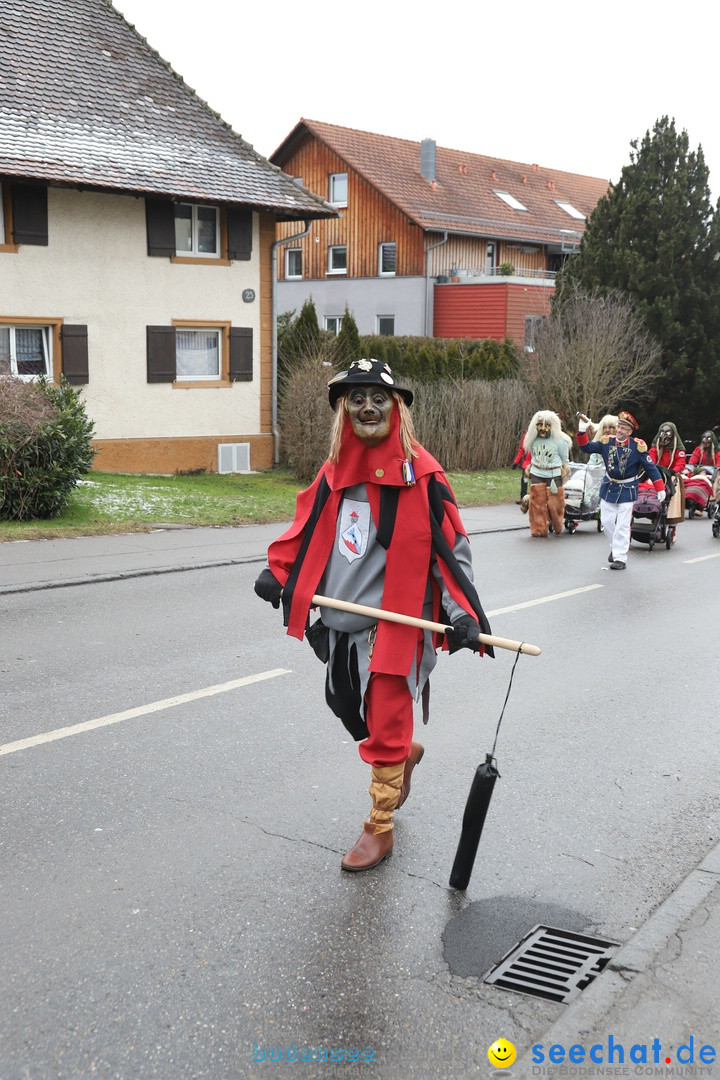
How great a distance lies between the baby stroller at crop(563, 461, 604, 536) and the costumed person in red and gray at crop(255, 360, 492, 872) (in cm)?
1221

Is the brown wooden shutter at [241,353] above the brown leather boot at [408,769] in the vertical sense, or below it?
above

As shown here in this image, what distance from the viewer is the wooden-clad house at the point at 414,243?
40812 millimetres

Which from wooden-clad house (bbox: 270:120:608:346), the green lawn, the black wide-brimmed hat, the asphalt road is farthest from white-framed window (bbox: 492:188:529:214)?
the black wide-brimmed hat

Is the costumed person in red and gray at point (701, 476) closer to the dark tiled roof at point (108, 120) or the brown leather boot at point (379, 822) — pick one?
the dark tiled roof at point (108, 120)

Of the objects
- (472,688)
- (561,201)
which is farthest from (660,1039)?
(561,201)

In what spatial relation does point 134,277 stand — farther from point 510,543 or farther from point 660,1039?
point 660,1039

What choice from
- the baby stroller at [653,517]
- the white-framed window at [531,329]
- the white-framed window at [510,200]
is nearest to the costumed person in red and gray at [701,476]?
the baby stroller at [653,517]

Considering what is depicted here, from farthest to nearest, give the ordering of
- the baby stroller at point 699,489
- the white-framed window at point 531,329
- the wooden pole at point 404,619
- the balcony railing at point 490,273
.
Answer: the balcony railing at point 490,273, the white-framed window at point 531,329, the baby stroller at point 699,489, the wooden pole at point 404,619

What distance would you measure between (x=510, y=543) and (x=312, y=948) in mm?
11464

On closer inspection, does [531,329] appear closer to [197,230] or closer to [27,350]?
[197,230]

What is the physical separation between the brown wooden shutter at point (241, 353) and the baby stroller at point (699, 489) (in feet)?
30.3

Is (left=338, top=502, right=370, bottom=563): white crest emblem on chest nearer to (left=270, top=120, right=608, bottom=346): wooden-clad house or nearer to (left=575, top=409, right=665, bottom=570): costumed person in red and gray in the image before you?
(left=575, top=409, right=665, bottom=570): costumed person in red and gray

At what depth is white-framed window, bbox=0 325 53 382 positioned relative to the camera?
66.2 feet

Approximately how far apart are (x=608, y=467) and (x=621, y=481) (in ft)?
0.83
